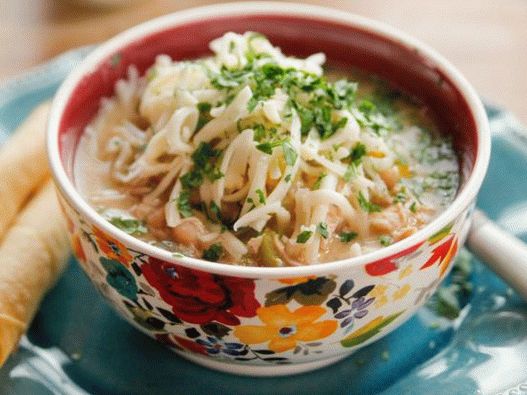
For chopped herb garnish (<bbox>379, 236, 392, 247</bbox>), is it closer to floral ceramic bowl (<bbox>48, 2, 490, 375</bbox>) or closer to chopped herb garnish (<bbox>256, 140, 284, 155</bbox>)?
floral ceramic bowl (<bbox>48, 2, 490, 375</bbox>)

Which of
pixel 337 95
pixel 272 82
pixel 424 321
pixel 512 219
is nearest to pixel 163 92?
pixel 272 82

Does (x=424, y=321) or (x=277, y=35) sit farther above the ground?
(x=277, y=35)

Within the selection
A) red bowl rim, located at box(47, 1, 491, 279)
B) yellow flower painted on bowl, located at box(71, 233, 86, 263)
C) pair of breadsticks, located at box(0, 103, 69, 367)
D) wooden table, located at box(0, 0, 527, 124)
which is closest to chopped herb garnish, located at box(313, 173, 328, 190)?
red bowl rim, located at box(47, 1, 491, 279)

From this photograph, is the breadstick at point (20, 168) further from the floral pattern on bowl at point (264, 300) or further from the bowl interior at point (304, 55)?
the floral pattern on bowl at point (264, 300)

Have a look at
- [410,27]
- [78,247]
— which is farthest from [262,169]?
[410,27]

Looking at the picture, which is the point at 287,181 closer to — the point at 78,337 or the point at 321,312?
the point at 321,312

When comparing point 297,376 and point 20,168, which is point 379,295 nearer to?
point 297,376
